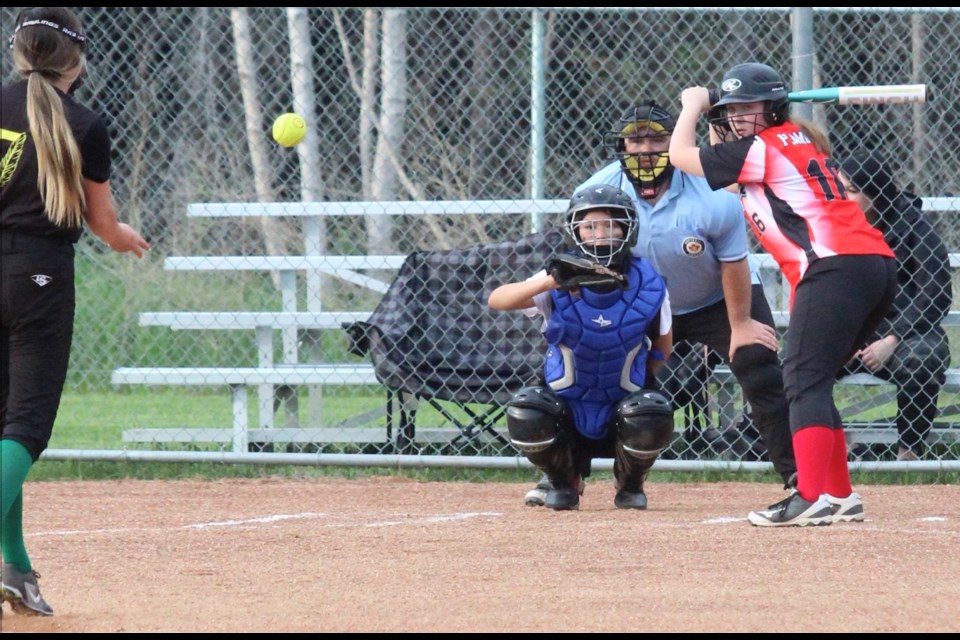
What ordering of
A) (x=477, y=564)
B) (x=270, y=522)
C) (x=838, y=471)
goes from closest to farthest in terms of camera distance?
1. (x=477, y=564)
2. (x=838, y=471)
3. (x=270, y=522)

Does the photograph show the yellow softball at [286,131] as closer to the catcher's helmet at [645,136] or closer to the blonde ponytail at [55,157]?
the catcher's helmet at [645,136]

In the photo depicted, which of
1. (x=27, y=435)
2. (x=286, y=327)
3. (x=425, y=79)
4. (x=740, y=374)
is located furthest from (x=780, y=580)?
(x=425, y=79)

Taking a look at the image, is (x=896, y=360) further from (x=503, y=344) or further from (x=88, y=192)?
(x=88, y=192)

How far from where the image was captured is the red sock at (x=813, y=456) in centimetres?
490

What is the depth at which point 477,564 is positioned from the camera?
4352 mm

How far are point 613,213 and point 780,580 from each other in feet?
5.79

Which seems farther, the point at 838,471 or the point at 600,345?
the point at 600,345

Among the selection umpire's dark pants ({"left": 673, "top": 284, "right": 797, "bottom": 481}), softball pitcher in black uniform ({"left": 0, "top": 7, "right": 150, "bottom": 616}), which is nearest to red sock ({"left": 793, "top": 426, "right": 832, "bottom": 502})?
umpire's dark pants ({"left": 673, "top": 284, "right": 797, "bottom": 481})

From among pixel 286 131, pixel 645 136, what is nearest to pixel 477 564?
pixel 645 136

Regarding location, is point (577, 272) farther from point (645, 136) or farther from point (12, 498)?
point (12, 498)

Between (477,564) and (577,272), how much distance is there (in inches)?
51.7

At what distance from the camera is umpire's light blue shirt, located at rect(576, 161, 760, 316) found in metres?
5.60

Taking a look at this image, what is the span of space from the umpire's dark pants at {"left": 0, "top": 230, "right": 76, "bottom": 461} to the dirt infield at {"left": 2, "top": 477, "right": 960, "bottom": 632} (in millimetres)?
504

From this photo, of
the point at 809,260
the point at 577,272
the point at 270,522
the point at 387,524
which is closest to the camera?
the point at 809,260
